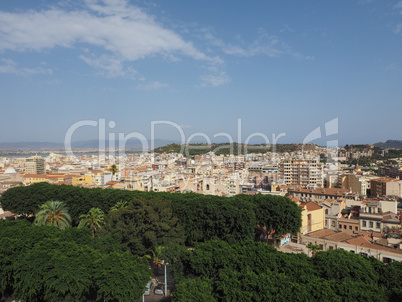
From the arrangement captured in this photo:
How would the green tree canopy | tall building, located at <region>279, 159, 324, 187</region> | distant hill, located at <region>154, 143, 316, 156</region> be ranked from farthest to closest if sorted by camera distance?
1. distant hill, located at <region>154, 143, 316, 156</region>
2. tall building, located at <region>279, 159, 324, 187</region>
3. the green tree canopy

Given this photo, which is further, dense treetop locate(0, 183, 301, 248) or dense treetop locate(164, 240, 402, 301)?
dense treetop locate(0, 183, 301, 248)

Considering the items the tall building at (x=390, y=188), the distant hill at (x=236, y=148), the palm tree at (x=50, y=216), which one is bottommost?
the tall building at (x=390, y=188)

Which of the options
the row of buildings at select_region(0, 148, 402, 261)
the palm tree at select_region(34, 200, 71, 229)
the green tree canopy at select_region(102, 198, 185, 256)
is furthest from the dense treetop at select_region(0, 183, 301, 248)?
the row of buildings at select_region(0, 148, 402, 261)

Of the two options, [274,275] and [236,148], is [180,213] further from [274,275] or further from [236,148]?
[236,148]

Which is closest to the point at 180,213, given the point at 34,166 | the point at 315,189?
the point at 315,189

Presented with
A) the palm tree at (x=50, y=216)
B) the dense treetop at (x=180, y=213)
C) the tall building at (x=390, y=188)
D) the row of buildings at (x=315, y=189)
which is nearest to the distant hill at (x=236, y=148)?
the row of buildings at (x=315, y=189)

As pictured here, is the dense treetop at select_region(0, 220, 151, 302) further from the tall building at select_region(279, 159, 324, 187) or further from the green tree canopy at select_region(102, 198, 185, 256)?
the tall building at select_region(279, 159, 324, 187)

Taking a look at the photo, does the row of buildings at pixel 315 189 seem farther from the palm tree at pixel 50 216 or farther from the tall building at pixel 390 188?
the palm tree at pixel 50 216

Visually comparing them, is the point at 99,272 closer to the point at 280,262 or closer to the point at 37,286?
the point at 37,286
